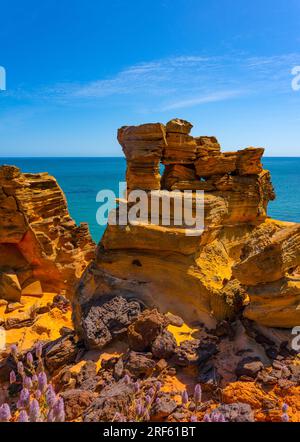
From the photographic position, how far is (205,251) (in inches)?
451

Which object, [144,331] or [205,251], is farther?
[205,251]

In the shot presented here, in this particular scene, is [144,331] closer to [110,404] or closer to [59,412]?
[110,404]

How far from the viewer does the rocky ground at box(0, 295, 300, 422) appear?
6.58 m

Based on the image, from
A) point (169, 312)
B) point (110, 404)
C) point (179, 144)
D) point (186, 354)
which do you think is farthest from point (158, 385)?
point (179, 144)

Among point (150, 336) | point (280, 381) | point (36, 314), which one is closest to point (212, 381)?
point (280, 381)

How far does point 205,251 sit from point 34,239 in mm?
10105

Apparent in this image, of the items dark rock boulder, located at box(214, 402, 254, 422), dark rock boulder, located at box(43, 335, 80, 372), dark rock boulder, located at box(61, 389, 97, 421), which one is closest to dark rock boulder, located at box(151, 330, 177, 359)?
dark rock boulder, located at box(61, 389, 97, 421)

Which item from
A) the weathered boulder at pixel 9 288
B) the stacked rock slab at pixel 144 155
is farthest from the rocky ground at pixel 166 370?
the weathered boulder at pixel 9 288

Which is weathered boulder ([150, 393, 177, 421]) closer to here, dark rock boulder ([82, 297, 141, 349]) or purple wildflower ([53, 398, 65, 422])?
purple wildflower ([53, 398, 65, 422])

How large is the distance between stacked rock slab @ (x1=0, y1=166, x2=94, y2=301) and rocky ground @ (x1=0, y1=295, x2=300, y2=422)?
6677 millimetres

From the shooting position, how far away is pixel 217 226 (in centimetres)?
1242

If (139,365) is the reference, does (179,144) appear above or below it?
above

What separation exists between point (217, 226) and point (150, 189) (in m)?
3.00

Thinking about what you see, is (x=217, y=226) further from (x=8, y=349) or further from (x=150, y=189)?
(x=8, y=349)
